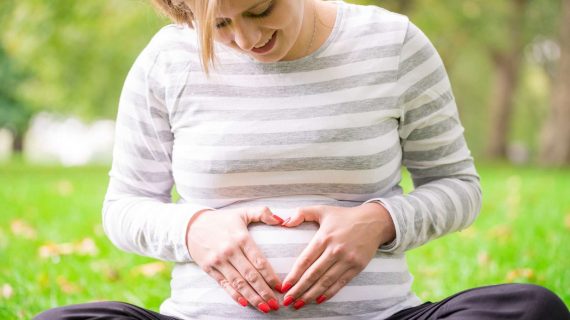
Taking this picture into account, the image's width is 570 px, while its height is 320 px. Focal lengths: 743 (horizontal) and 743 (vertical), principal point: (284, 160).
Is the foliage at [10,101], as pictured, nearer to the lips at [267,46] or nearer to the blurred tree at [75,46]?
the blurred tree at [75,46]

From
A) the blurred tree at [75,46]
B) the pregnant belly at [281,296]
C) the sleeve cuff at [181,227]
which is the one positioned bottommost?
the blurred tree at [75,46]

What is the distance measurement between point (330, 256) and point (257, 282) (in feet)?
0.54

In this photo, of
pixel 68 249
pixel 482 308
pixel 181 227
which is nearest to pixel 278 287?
pixel 181 227

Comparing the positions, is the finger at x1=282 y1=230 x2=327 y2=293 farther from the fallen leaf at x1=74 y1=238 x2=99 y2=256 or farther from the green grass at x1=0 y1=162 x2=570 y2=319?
the fallen leaf at x1=74 y1=238 x2=99 y2=256

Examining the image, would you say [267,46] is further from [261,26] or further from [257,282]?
[257,282]

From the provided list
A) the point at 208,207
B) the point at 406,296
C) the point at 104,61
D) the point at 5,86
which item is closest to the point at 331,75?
the point at 208,207

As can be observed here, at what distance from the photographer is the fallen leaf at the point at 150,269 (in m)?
3.30

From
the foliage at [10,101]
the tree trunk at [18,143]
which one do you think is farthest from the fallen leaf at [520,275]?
the tree trunk at [18,143]

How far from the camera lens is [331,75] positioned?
1766 millimetres

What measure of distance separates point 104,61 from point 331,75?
44.5 feet

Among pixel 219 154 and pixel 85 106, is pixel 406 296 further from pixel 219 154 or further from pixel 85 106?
pixel 85 106

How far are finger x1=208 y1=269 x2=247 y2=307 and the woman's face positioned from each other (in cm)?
50

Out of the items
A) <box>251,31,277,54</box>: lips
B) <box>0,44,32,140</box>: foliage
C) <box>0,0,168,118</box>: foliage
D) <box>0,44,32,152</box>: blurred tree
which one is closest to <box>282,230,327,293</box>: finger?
<box>251,31,277,54</box>: lips

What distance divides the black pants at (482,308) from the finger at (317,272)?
20 cm
